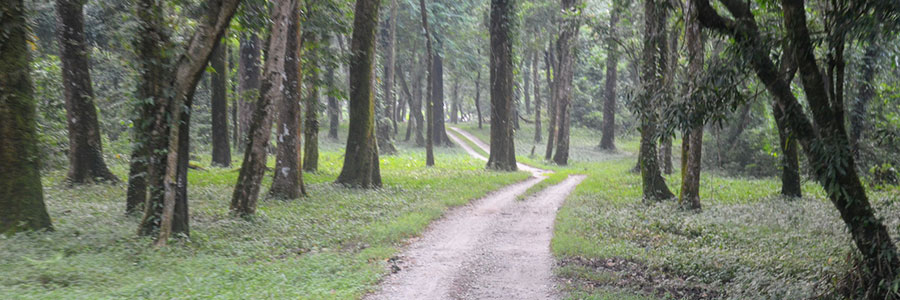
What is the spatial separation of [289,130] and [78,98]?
4.87 metres

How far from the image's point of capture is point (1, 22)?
7.87m

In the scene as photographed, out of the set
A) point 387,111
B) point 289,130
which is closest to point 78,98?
point 289,130

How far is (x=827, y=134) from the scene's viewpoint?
19.1ft

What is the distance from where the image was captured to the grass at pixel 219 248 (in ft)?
21.2

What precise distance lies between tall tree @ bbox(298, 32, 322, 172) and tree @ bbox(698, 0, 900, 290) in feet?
40.8

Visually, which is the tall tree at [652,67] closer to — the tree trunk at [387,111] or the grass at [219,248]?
the grass at [219,248]

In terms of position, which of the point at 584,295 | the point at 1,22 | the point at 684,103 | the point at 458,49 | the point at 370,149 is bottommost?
the point at 584,295

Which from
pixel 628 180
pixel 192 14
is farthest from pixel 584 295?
pixel 628 180

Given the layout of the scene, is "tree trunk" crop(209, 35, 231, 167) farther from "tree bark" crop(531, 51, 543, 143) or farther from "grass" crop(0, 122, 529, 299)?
"tree bark" crop(531, 51, 543, 143)

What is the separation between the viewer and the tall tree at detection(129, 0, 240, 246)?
8.41 m

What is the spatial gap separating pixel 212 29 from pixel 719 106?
24.6 feet

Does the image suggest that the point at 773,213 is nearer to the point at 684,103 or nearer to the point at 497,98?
the point at 684,103

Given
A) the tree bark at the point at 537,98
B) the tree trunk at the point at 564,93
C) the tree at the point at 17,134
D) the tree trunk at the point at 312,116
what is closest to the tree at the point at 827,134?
the tree at the point at 17,134

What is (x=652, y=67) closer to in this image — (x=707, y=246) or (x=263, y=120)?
(x=707, y=246)
